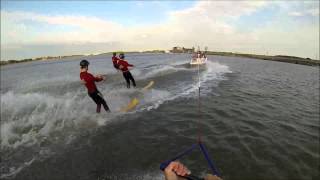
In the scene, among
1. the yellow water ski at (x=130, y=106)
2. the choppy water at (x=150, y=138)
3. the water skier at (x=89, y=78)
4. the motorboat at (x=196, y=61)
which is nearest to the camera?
the choppy water at (x=150, y=138)

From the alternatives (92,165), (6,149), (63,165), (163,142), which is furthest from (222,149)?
(6,149)

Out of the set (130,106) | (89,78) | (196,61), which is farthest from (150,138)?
(196,61)

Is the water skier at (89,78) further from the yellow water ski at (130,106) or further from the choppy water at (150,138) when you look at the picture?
the yellow water ski at (130,106)

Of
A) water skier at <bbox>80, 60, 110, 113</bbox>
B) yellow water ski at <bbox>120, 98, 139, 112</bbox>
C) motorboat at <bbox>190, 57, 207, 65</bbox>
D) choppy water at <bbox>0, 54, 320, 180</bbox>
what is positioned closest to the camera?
choppy water at <bbox>0, 54, 320, 180</bbox>

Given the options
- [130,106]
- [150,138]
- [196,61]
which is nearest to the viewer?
[150,138]

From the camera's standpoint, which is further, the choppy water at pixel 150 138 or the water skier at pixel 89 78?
the water skier at pixel 89 78

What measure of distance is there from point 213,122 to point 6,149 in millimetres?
8561

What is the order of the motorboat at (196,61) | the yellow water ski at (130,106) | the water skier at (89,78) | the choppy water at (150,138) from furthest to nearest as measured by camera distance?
the motorboat at (196,61)
the yellow water ski at (130,106)
the water skier at (89,78)
the choppy water at (150,138)

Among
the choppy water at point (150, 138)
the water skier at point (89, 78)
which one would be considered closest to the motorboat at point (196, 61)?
the choppy water at point (150, 138)

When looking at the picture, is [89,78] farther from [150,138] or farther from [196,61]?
[196,61]

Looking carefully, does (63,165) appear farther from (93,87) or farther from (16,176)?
(93,87)

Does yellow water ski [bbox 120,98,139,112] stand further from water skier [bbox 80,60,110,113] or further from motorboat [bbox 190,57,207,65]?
motorboat [bbox 190,57,207,65]

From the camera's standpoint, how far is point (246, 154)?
27.7 feet

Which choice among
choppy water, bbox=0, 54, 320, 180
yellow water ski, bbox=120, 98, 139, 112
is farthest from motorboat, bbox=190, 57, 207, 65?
yellow water ski, bbox=120, 98, 139, 112
